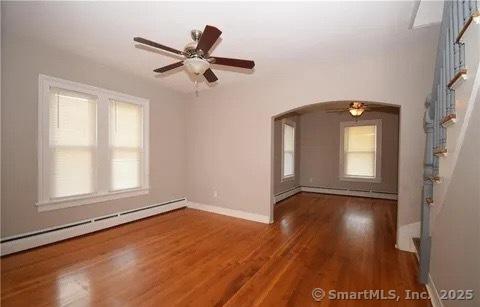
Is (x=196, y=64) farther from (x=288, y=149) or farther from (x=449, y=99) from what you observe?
(x=288, y=149)

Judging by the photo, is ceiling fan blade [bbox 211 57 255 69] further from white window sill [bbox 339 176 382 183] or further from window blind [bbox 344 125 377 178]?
white window sill [bbox 339 176 382 183]

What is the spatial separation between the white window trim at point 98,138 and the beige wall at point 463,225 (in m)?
4.54

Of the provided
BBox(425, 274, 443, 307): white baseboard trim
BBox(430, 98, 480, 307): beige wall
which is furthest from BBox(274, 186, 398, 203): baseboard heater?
BBox(430, 98, 480, 307): beige wall

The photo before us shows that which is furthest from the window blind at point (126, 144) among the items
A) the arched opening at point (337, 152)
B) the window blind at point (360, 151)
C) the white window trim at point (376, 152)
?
the window blind at point (360, 151)

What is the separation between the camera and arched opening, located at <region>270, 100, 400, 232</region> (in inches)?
264

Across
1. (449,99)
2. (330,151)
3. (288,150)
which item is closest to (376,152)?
(330,151)

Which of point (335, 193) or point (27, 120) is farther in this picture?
point (335, 193)

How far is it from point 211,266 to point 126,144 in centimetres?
291

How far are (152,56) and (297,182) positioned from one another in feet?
19.6

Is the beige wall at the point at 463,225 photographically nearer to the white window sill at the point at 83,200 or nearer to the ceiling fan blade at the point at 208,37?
the ceiling fan blade at the point at 208,37

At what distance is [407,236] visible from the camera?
321 cm

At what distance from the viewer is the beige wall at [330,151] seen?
6.77 meters

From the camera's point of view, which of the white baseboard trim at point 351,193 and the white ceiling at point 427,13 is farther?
the white baseboard trim at point 351,193

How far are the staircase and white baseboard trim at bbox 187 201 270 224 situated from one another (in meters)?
2.57
